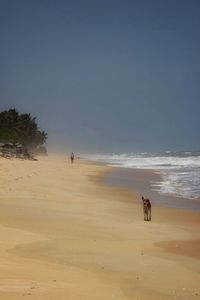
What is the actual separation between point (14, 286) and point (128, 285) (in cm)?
226

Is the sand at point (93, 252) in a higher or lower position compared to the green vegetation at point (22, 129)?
lower

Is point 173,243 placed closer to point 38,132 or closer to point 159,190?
point 159,190

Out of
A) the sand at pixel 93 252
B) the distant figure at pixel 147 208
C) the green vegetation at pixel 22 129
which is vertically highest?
the green vegetation at pixel 22 129

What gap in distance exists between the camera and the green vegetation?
79.3 m

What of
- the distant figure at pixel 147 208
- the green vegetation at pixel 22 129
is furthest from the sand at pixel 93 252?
the green vegetation at pixel 22 129

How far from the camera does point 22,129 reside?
8669 cm

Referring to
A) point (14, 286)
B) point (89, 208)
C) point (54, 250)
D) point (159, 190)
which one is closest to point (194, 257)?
point (54, 250)

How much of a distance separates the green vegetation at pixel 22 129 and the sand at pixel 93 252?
57120 mm

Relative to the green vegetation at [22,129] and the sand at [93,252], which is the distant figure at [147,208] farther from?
the green vegetation at [22,129]

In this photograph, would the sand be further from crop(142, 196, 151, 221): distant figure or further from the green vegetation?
the green vegetation

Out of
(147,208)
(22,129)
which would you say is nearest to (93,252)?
(147,208)

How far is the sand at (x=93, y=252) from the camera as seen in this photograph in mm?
7738

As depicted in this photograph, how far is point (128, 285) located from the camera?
830cm

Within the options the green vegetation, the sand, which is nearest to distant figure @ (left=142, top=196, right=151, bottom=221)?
the sand
